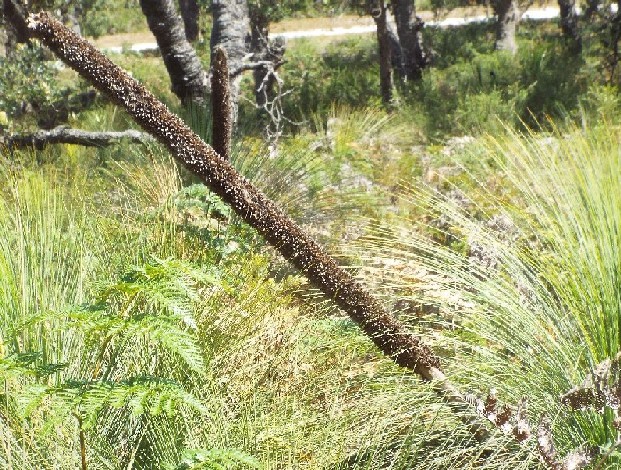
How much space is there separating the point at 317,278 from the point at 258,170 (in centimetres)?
202

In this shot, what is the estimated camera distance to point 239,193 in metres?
2.02

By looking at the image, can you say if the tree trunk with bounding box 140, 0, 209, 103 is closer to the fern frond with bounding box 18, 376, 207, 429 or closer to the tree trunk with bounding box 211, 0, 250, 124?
the tree trunk with bounding box 211, 0, 250, 124

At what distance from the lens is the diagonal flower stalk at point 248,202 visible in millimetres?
1880

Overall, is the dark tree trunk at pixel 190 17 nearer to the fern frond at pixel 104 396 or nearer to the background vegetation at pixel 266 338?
the background vegetation at pixel 266 338

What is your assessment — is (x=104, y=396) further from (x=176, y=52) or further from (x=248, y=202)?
(x=176, y=52)

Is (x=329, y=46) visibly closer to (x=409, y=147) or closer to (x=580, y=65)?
(x=580, y=65)

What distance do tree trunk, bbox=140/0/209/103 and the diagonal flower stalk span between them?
10.2ft

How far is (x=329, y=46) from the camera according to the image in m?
22.1

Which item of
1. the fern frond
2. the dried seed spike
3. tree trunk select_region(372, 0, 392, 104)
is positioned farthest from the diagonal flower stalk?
tree trunk select_region(372, 0, 392, 104)

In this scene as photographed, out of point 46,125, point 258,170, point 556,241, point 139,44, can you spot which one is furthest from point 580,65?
point 139,44

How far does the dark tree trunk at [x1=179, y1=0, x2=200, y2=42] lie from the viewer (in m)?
23.5

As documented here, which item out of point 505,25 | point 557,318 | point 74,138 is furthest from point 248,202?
point 505,25

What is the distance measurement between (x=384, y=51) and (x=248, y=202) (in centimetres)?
1116

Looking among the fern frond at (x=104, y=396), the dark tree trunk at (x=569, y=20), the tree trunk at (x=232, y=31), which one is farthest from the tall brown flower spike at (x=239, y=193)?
the dark tree trunk at (x=569, y=20)
